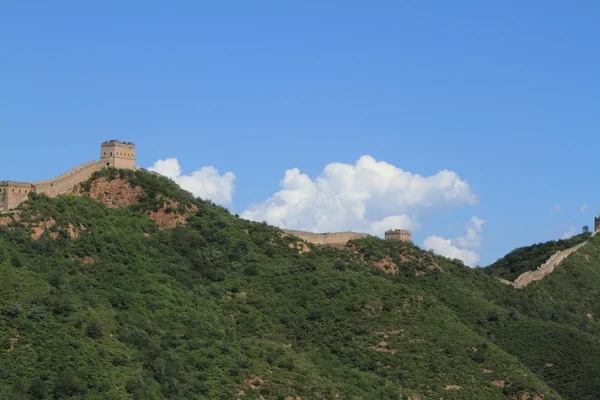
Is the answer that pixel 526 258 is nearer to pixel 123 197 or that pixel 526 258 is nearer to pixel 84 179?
pixel 123 197

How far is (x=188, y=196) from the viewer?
96.1m

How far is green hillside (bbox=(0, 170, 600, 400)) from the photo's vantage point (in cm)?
6781

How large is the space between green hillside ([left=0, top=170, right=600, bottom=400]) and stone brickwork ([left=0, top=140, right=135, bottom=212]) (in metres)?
0.86

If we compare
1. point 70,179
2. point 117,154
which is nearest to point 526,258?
point 117,154

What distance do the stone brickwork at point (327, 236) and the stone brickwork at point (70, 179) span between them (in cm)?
1396

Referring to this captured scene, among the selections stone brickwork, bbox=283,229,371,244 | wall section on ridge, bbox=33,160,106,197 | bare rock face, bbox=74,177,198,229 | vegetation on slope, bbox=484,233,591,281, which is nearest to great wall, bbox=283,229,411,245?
stone brickwork, bbox=283,229,371,244

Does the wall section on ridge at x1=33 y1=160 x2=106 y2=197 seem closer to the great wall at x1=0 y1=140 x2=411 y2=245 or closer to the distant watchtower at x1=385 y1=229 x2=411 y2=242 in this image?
the great wall at x1=0 y1=140 x2=411 y2=245

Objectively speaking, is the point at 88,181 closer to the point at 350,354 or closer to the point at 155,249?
the point at 155,249

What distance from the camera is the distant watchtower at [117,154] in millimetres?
92062

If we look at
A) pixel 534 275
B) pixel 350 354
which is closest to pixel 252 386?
pixel 350 354

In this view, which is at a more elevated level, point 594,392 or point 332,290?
point 332,290

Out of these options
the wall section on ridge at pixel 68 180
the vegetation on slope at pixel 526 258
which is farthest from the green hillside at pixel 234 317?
the vegetation on slope at pixel 526 258

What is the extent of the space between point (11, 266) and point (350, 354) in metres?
22.8

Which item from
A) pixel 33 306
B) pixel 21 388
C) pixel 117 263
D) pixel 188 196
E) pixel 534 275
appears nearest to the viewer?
pixel 21 388
